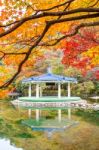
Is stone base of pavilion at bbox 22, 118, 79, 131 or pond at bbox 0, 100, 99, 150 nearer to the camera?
pond at bbox 0, 100, 99, 150

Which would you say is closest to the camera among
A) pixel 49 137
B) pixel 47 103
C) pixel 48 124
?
pixel 49 137

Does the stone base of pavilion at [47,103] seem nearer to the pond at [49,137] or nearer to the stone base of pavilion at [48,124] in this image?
the stone base of pavilion at [48,124]

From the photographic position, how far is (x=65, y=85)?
32781mm

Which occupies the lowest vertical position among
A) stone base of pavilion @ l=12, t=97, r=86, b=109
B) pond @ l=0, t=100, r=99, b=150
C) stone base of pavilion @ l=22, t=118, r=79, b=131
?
stone base of pavilion @ l=12, t=97, r=86, b=109

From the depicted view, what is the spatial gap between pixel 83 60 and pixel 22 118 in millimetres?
5107

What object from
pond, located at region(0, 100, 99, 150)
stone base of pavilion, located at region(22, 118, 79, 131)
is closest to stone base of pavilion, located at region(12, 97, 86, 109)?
stone base of pavilion, located at region(22, 118, 79, 131)

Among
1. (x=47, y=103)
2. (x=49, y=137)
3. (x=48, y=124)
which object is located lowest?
(x=47, y=103)

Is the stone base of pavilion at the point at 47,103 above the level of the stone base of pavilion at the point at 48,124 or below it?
below

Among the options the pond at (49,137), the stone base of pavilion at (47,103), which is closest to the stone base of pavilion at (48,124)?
the pond at (49,137)

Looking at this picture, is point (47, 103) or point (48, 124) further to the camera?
point (47, 103)

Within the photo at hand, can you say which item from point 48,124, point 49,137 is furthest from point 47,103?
point 49,137

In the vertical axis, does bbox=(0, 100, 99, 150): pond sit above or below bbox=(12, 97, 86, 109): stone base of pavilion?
above

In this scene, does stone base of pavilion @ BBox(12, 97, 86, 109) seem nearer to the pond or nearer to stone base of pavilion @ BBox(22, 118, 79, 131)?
stone base of pavilion @ BBox(22, 118, 79, 131)

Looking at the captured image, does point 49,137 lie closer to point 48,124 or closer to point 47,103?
point 48,124
